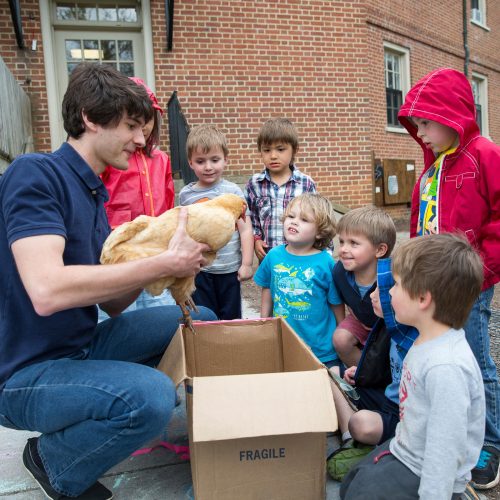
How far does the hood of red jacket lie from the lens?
2297 mm

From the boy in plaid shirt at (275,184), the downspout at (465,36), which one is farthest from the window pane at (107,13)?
the downspout at (465,36)

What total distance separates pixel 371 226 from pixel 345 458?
1.17m

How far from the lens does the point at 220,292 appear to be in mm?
3385

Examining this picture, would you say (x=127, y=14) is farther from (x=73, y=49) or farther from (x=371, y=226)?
(x=371, y=226)

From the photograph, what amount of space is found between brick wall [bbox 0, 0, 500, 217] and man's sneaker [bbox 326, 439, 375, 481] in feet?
21.1

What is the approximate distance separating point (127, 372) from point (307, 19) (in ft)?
26.2

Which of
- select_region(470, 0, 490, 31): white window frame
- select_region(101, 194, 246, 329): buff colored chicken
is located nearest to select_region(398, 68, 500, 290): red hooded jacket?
select_region(101, 194, 246, 329): buff colored chicken

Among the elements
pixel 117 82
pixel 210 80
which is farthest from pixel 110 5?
pixel 117 82

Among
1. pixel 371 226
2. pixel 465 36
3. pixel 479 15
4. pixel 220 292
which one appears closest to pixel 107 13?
pixel 220 292

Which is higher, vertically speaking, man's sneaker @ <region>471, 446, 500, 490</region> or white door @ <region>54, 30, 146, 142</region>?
white door @ <region>54, 30, 146, 142</region>

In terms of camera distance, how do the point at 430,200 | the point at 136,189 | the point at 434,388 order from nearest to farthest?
the point at 434,388 < the point at 430,200 < the point at 136,189

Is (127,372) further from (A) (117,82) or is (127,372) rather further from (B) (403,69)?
(B) (403,69)

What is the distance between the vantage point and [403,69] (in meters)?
11.2

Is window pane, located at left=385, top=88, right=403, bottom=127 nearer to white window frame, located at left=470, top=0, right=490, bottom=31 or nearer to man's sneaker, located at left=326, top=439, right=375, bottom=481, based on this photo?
white window frame, located at left=470, top=0, right=490, bottom=31
